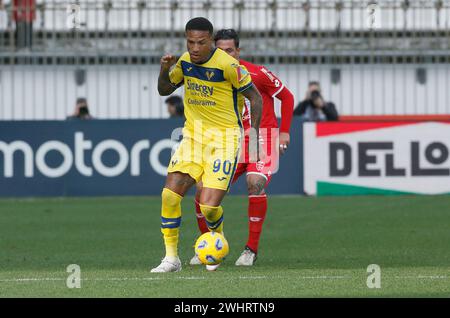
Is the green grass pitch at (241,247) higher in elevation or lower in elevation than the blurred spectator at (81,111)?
lower

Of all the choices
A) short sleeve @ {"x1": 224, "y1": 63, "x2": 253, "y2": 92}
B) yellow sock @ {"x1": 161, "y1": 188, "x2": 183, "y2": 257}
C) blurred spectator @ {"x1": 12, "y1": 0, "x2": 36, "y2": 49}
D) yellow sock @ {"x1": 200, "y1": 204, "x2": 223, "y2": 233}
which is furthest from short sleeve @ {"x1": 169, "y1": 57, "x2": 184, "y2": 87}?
blurred spectator @ {"x1": 12, "y1": 0, "x2": 36, "y2": 49}

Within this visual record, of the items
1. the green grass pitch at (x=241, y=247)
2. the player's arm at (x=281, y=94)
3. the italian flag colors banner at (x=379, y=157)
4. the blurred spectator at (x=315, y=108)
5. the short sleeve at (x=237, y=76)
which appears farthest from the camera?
the blurred spectator at (x=315, y=108)

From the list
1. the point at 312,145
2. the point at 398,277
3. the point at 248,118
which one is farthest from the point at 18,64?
the point at 398,277

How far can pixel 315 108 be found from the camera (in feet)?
69.9

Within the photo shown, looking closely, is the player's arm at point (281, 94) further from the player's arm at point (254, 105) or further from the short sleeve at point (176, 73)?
the short sleeve at point (176, 73)

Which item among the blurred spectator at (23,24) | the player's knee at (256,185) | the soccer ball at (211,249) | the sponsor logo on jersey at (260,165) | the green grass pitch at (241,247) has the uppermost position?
the blurred spectator at (23,24)

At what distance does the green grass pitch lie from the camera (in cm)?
911

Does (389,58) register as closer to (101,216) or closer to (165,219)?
(101,216)

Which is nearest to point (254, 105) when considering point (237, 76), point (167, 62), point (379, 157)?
point (237, 76)

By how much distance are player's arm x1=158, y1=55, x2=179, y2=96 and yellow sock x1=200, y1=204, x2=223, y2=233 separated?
102cm

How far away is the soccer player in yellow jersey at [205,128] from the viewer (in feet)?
34.5

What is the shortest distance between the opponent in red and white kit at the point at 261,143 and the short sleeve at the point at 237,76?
81 centimetres

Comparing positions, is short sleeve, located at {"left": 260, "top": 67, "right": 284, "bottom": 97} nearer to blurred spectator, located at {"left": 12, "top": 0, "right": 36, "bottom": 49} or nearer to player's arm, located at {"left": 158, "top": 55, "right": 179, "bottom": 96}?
player's arm, located at {"left": 158, "top": 55, "right": 179, "bottom": 96}

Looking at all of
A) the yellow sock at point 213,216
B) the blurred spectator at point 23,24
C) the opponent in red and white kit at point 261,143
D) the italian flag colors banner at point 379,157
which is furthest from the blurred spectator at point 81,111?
the yellow sock at point 213,216
